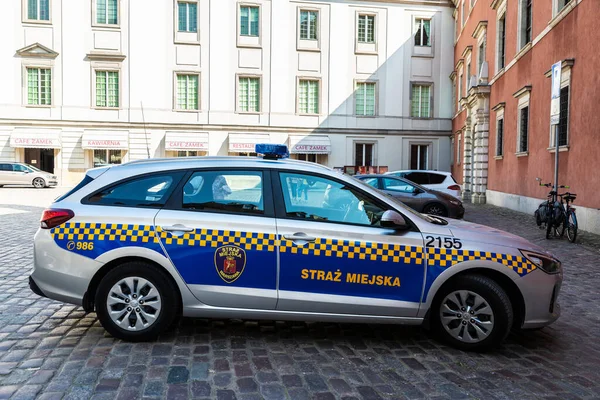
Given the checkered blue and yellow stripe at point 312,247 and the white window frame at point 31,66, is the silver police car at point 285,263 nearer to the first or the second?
the checkered blue and yellow stripe at point 312,247

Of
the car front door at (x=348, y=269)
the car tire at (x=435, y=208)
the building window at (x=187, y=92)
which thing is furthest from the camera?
the building window at (x=187, y=92)

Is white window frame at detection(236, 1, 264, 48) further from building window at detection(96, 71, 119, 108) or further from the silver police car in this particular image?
the silver police car

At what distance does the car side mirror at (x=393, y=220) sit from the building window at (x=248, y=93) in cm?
3015

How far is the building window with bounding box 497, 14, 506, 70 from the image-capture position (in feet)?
70.0

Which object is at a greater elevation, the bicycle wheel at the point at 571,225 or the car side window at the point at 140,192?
the car side window at the point at 140,192

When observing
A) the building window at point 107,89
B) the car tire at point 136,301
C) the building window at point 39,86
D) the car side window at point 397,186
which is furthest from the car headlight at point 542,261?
the building window at point 39,86

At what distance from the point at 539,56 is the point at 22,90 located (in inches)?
1147

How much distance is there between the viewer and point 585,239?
1123cm

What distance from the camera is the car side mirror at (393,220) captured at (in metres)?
4.32

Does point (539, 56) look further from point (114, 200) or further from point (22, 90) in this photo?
point (22, 90)

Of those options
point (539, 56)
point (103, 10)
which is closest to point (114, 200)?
→ point (539, 56)

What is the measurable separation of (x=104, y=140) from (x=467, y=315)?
1228 inches

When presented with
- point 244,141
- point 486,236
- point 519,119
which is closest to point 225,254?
point 486,236

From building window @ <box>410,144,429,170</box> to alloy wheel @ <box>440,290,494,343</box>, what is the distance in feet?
106
